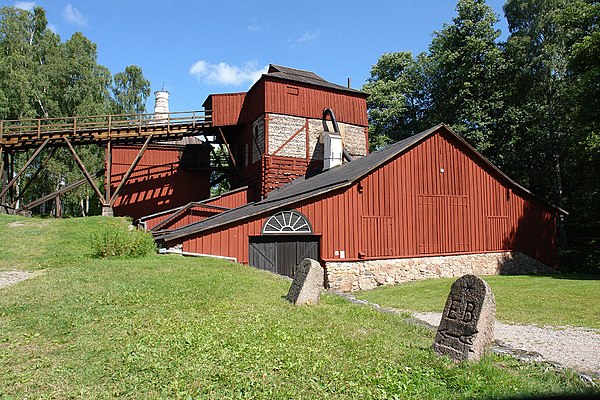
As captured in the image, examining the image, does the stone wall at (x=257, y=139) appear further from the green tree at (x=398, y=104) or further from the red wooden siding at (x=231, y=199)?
the green tree at (x=398, y=104)

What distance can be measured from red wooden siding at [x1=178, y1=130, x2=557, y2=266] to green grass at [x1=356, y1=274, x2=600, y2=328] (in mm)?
2461

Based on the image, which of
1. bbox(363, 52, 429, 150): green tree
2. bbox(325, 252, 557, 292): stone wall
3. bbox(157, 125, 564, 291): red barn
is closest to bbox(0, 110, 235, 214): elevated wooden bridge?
bbox(157, 125, 564, 291): red barn

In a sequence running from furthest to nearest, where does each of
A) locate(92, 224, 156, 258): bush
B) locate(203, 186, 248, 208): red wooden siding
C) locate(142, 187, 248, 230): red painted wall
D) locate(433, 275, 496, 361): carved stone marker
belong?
locate(203, 186, 248, 208): red wooden siding → locate(142, 187, 248, 230): red painted wall → locate(92, 224, 156, 258): bush → locate(433, 275, 496, 361): carved stone marker

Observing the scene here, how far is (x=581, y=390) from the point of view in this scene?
4602mm

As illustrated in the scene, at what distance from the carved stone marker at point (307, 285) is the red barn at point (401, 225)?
7935 millimetres

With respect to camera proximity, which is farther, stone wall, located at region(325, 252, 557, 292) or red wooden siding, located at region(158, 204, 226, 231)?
red wooden siding, located at region(158, 204, 226, 231)

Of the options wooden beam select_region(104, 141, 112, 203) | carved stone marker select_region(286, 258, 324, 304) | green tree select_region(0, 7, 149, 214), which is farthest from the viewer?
green tree select_region(0, 7, 149, 214)

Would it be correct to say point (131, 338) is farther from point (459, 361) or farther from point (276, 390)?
point (459, 361)

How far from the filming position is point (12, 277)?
11.2m

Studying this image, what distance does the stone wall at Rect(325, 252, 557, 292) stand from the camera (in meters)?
17.5

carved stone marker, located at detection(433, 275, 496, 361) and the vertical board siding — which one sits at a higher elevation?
the vertical board siding

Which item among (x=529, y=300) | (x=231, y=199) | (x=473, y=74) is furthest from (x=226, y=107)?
(x=529, y=300)

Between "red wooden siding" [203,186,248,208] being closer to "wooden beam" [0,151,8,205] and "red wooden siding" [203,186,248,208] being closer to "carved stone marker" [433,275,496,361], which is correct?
"wooden beam" [0,151,8,205]

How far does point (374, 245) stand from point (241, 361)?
536 inches
